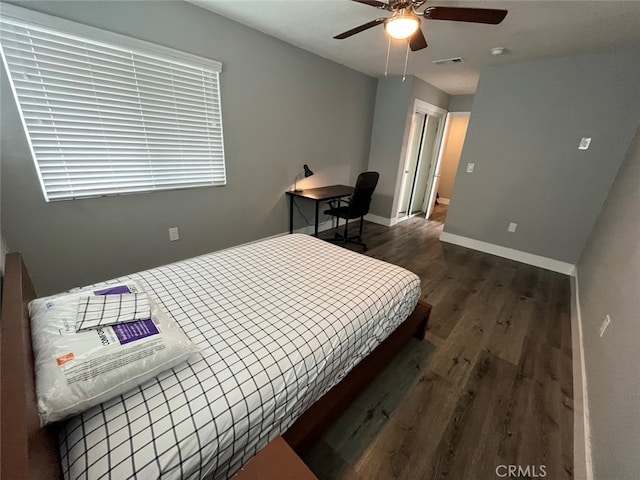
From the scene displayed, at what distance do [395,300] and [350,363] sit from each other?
453 mm

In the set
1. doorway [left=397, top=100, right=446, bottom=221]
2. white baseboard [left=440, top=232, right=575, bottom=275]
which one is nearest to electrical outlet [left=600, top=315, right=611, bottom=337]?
white baseboard [left=440, top=232, right=575, bottom=275]

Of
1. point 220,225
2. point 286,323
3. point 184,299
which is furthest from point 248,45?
point 286,323

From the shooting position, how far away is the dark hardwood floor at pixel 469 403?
Answer: 119 cm

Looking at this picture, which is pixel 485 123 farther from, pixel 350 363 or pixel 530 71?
pixel 350 363

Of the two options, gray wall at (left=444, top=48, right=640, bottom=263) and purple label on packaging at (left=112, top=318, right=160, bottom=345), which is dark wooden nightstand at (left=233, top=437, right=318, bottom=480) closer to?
purple label on packaging at (left=112, top=318, right=160, bottom=345)

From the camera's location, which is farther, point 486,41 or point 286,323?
point 486,41

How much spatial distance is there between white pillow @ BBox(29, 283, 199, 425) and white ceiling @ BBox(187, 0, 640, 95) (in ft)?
8.09

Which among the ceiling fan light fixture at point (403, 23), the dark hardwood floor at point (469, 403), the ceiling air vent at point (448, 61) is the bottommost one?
the dark hardwood floor at point (469, 403)

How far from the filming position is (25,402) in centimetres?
60

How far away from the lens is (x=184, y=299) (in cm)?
130

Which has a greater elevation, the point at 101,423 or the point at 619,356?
the point at 101,423

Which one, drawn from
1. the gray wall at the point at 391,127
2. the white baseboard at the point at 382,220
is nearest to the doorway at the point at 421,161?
the gray wall at the point at 391,127

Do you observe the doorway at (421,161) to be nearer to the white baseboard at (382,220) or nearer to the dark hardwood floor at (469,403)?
the white baseboard at (382,220)

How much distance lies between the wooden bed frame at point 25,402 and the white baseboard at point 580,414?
3.13ft
